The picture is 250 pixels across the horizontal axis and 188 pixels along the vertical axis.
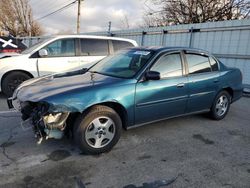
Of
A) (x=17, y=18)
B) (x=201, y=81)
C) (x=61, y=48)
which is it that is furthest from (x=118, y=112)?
(x=17, y=18)

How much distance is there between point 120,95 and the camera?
3395mm

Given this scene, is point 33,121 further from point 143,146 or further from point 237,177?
point 237,177

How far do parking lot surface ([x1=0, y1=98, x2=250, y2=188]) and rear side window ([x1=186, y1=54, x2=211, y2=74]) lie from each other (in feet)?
3.67

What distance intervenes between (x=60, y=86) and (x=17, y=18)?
41.2m

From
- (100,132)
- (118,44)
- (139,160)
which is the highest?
(118,44)

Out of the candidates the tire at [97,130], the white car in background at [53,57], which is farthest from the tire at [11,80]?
the tire at [97,130]

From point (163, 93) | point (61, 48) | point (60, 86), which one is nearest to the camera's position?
point (60, 86)

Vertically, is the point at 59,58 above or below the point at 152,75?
below

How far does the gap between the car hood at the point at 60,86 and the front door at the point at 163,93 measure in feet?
1.63

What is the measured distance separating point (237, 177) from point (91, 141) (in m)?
1.92

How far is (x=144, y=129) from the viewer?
4.34 meters

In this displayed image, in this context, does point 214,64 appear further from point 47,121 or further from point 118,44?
point 47,121

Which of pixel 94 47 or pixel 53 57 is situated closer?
pixel 53 57

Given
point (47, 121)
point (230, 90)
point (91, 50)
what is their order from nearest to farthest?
1. point (47, 121)
2. point (230, 90)
3. point (91, 50)
